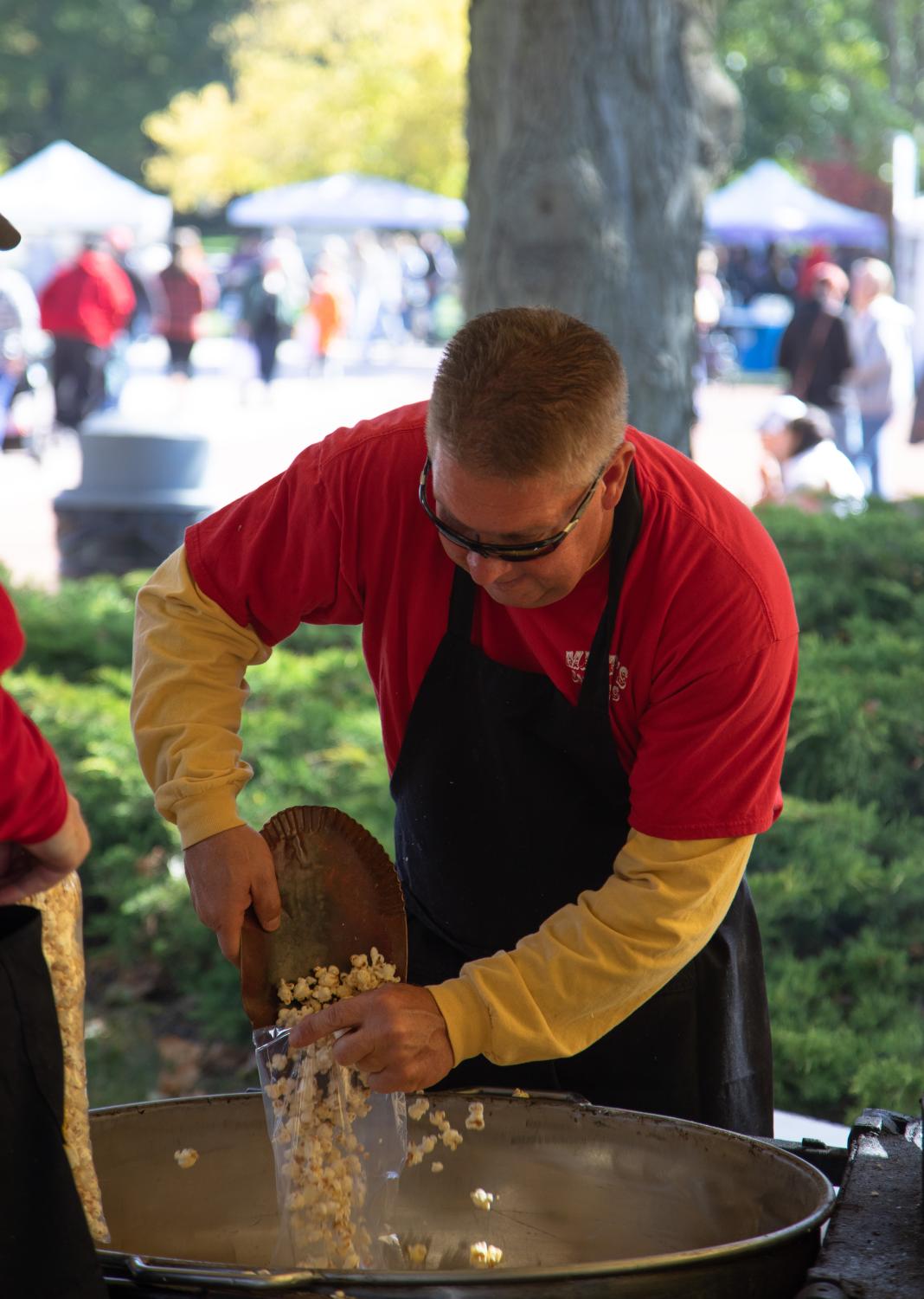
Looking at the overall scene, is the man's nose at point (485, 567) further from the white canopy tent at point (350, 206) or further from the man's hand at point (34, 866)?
the white canopy tent at point (350, 206)

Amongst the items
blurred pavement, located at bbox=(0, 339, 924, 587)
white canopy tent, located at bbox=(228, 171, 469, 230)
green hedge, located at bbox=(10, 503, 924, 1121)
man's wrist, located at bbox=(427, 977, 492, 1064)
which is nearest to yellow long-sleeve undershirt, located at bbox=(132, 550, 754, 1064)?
man's wrist, located at bbox=(427, 977, 492, 1064)

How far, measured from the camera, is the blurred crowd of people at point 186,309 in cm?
1121

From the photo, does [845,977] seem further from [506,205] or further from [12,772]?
[12,772]

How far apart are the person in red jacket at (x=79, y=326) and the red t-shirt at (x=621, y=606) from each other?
969 cm

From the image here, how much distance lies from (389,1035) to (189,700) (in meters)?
0.52

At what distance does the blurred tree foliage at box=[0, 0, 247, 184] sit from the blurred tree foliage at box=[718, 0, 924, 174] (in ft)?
44.6

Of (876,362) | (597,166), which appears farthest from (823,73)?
(597,166)

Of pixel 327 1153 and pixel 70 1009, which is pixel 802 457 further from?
pixel 70 1009

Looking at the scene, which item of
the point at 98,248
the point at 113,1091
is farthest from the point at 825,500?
the point at 98,248

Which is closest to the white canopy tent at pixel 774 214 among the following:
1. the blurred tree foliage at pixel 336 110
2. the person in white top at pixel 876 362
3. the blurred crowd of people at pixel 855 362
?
the blurred tree foliage at pixel 336 110

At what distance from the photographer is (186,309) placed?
A: 13.7 metres

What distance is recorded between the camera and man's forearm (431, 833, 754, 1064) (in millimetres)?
1608

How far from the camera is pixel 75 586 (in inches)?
224

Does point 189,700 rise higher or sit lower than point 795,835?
higher
